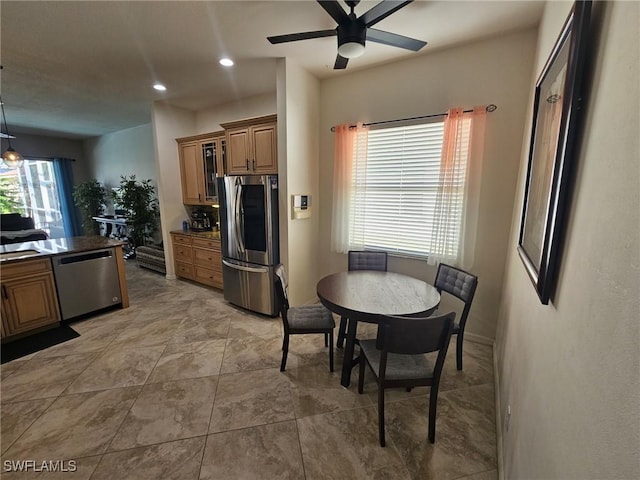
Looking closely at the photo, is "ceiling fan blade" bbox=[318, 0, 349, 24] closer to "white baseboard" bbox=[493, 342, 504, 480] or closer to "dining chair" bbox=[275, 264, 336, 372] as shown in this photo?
"dining chair" bbox=[275, 264, 336, 372]

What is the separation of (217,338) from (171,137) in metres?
3.42

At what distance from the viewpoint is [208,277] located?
421 cm

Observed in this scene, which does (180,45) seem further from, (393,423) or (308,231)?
(393,423)

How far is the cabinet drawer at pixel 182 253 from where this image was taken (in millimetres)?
4398

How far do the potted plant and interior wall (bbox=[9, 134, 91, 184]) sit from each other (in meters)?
0.71

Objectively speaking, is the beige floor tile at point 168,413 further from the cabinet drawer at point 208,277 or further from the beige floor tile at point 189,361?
the cabinet drawer at point 208,277

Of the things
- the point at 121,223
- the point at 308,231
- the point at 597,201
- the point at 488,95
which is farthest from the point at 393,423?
the point at 121,223

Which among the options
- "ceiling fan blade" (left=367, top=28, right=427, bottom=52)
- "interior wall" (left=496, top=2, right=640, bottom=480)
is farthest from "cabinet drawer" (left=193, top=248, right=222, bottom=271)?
"interior wall" (left=496, top=2, right=640, bottom=480)

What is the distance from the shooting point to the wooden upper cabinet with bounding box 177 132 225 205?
4.02 metres

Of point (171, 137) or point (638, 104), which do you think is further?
point (171, 137)

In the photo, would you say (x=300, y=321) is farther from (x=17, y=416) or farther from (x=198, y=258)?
(x=198, y=258)

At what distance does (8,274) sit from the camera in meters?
2.55

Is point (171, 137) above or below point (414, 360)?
above

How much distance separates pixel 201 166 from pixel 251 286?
224cm
